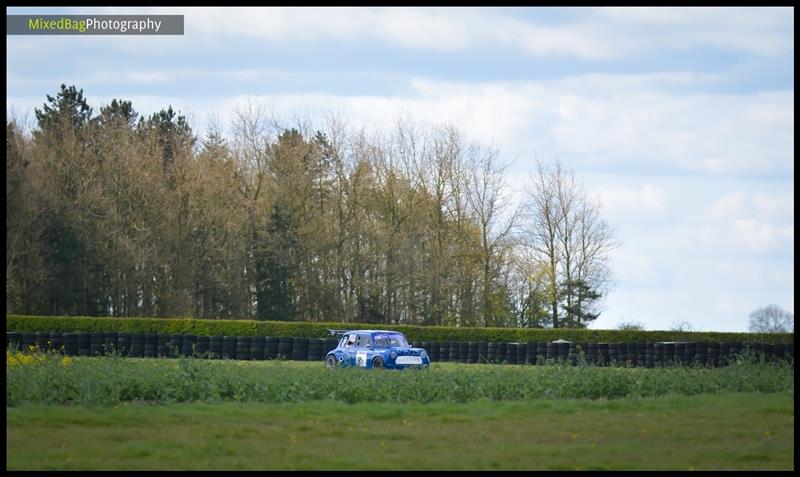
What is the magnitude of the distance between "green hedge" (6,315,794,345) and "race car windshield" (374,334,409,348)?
53.2 ft

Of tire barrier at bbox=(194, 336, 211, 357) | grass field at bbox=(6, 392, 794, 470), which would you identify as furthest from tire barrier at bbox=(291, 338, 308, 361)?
grass field at bbox=(6, 392, 794, 470)

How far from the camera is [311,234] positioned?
68375 millimetres

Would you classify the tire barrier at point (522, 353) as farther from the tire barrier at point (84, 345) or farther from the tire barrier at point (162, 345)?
the tire barrier at point (84, 345)

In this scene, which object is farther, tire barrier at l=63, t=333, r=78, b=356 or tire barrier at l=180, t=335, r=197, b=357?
tire barrier at l=180, t=335, r=197, b=357

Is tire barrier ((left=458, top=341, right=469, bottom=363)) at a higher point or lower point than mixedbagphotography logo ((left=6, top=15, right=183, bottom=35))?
lower

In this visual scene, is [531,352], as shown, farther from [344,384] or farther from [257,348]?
[344,384]

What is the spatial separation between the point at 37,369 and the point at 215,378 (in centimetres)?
465

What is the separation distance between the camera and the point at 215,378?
68.3 feet

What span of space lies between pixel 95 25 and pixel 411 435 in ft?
53.1

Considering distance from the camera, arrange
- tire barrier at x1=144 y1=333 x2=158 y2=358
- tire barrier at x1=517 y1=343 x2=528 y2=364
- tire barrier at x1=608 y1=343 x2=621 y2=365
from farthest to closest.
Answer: tire barrier at x1=517 y1=343 x2=528 y2=364
tire barrier at x1=608 y1=343 x2=621 y2=365
tire barrier at x1=144 y1=333 x2=158 y2=358

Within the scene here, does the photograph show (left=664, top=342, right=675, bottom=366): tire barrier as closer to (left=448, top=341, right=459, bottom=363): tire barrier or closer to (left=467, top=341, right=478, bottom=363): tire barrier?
(left=467, top=341, right=478, bottom=363): tire barrier

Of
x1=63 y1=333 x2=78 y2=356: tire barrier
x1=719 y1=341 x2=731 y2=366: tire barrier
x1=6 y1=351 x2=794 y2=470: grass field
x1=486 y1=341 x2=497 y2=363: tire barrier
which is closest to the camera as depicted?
x1=6 y1=351 x2=794 y2=470: grass field

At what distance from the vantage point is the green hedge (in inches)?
1945

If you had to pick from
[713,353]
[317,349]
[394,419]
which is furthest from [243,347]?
[394,419]
